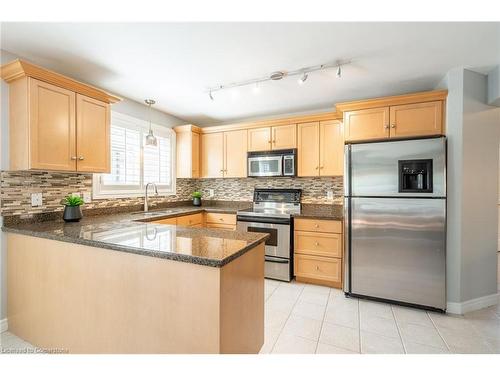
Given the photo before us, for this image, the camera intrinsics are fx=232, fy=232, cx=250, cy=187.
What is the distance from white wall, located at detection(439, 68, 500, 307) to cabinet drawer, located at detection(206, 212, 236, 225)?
8.23 feet

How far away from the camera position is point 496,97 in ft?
7.25

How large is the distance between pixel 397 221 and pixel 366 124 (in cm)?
112

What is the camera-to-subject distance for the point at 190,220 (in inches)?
128

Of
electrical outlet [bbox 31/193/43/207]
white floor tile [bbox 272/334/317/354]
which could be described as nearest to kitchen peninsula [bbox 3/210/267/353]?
electrical outlet [bbox 31/193/43/207]

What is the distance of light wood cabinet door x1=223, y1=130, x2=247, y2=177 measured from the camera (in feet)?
12.0

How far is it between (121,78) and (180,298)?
93.1 inches

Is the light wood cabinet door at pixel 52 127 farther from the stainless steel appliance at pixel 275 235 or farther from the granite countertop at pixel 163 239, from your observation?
the stainless steel appliance at pixel 275 235

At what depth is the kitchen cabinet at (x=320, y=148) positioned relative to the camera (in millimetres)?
3123

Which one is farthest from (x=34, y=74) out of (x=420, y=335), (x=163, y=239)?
(x=420, y=335)

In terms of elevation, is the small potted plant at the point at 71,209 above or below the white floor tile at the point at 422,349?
above

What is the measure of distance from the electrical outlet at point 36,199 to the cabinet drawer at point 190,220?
4.50ft

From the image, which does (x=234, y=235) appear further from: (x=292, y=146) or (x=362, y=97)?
(x=362, y=97)

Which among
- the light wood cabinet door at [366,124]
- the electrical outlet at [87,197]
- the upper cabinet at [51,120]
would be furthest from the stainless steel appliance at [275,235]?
the upper cabinet at [51,120]

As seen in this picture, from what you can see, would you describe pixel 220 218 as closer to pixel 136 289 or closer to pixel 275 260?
pixel 275 260
